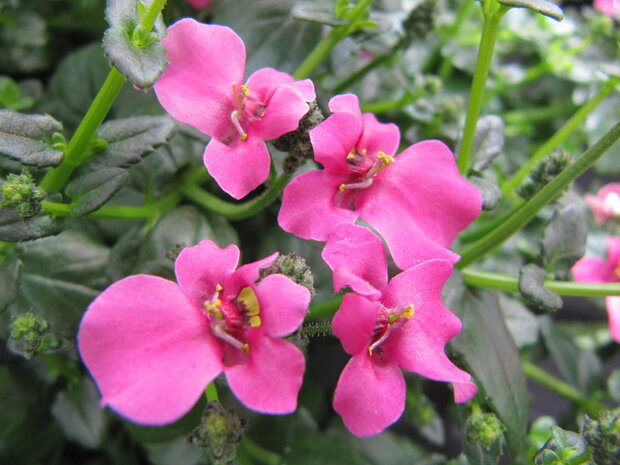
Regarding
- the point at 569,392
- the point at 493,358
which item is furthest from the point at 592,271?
the point at 493,358

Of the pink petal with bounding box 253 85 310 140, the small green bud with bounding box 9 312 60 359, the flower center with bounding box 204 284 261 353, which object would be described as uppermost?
the pink petal with bounding box 253 85 310 140

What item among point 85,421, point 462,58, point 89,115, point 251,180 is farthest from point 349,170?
point 462,58

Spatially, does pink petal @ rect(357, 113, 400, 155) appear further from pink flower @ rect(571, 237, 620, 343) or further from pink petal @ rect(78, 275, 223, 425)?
pink flower @ rect(571, 237, 620, 343)

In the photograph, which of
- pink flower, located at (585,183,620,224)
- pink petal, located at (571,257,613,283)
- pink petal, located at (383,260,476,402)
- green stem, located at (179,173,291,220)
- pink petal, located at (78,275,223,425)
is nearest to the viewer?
pink petal, located at (78,275,223,425)

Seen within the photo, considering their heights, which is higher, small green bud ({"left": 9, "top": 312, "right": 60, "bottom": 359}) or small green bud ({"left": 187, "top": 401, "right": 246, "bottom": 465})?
small green bud ({"left": 187, "top": 401, "right": 246, "bottom": 465})

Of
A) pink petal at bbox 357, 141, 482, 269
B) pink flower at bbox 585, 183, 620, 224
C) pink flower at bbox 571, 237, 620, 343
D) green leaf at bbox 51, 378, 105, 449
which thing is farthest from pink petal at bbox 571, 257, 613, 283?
green leaf at bbox 51, 378, 105, 449

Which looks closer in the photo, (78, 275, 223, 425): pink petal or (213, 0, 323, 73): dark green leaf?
(78, 275, 223, 425): pink petal

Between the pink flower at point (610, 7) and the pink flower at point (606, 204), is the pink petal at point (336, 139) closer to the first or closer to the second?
the pink flower at point (606, 204)
